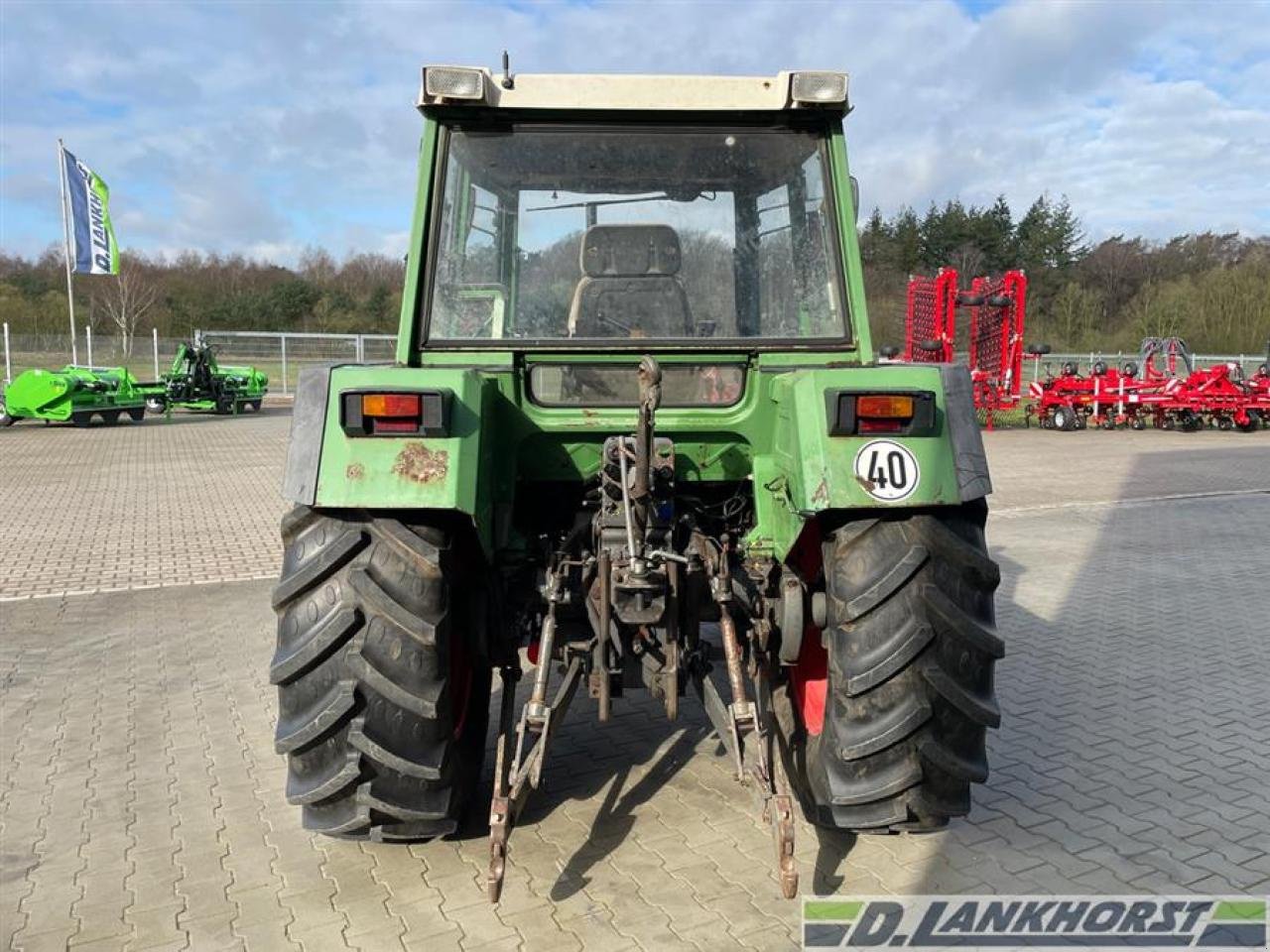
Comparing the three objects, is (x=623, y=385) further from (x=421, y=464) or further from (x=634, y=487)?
(x=421, y=464)

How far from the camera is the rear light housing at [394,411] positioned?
2.88 m

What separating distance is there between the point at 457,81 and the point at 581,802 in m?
2.56

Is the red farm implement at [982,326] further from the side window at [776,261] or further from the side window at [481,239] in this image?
the side window at [481,239]

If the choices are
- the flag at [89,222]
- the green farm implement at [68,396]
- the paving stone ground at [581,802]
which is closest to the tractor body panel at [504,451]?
the paving stone ground at [581,802]

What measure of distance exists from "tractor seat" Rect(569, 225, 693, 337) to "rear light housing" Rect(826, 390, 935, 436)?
34.9 inches

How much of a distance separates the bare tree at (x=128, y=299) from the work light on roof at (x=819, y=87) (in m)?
39.4

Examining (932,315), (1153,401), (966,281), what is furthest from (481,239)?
(966,281)

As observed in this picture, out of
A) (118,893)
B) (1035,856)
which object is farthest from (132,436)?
(1035,856)

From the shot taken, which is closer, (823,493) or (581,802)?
(823,493)

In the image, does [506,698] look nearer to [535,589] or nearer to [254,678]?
[535,589]

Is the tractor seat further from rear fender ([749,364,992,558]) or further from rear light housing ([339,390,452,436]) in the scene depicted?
rear light housing ([339,390,452,436])

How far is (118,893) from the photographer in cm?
316

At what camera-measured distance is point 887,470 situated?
290cm

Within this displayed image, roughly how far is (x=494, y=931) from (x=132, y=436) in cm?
1670
